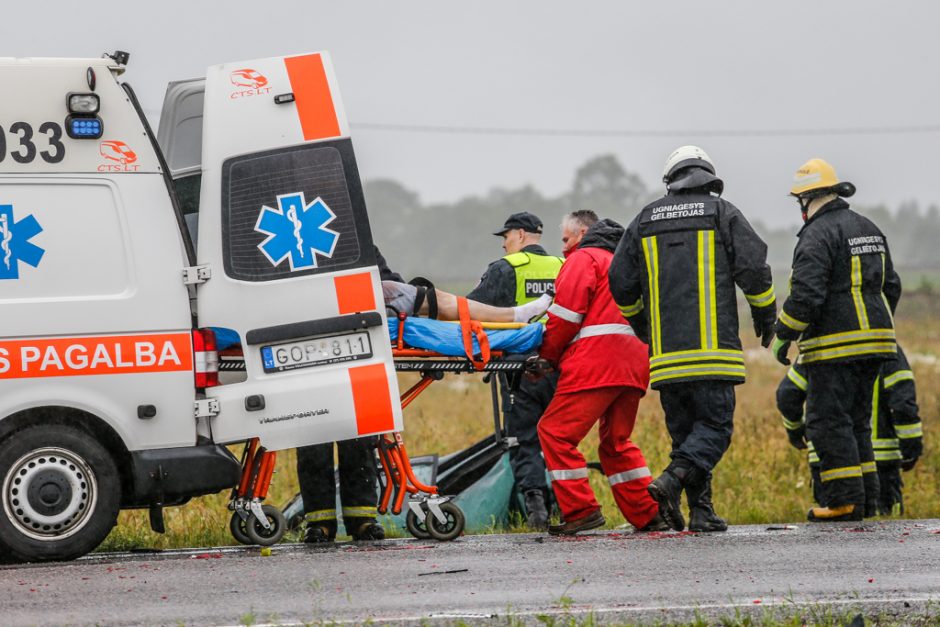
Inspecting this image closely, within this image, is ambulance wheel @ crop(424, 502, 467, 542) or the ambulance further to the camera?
ambulance wheel @ crop(424, 502, 467, 542)

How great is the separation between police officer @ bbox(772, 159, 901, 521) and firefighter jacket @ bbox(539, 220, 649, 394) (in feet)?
3.22

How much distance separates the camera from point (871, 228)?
28.0 feet

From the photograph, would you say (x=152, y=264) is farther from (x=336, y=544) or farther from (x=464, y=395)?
(x=464, y=395)

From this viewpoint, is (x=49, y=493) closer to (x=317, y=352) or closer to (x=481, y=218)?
(x=317, y=352)

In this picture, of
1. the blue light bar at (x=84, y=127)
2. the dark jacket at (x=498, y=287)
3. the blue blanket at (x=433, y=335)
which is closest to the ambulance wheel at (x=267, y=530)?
the blue blanket at (x=433, y=335)

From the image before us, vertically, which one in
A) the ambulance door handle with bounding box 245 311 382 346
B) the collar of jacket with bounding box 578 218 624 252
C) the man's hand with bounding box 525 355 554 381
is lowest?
the man's hand with bounding box 525 355 554 381

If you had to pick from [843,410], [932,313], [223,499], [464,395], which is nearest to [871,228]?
[843,410]

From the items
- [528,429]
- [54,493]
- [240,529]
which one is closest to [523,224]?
[528,429]

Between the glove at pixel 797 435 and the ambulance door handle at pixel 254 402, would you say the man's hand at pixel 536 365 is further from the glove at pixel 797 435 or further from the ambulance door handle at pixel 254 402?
the glove at pixel 797 435

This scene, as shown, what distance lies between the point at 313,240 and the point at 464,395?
45.0 ft

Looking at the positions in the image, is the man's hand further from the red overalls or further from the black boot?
the black boot

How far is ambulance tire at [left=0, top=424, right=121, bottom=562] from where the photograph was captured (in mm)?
6688

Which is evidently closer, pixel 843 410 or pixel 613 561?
pixel 613 561

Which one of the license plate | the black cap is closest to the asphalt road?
the license plate
